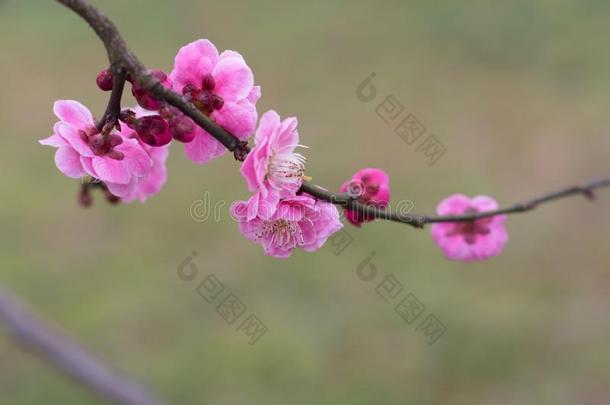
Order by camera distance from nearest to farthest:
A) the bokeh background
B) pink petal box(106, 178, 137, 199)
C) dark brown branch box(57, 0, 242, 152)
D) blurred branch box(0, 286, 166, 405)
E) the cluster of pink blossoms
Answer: dark brown branch box(57, 0, 242, 152) → the cluster of pink blossoms → pink petal box(106, 178, 137, 199) → blurred branch box(0, 286, 166, 405) → the bokeh background

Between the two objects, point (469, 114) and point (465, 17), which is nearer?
point (469, 114)

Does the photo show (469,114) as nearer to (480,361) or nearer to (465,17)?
(465,17)

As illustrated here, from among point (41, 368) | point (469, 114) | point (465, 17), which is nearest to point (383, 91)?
point (469, 114)

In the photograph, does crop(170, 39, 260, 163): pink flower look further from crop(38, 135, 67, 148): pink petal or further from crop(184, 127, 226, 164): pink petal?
crop(38, 135, 67, 148): pink petal

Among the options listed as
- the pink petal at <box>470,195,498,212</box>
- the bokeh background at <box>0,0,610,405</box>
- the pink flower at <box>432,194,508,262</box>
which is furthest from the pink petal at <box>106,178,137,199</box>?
the bokeh background at <box>0,0,610,405</box>

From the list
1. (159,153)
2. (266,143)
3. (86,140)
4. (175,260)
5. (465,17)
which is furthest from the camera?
(465,17)

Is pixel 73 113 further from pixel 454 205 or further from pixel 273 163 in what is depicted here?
pixel 454 205

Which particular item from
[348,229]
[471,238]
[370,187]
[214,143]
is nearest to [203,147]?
[214,143]

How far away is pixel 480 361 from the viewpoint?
3270 mm

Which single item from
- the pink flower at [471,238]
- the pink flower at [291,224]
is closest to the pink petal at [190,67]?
the pink flower at [291,224]

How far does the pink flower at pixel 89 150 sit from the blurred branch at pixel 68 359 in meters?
1.77

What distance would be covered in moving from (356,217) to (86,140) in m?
0.46

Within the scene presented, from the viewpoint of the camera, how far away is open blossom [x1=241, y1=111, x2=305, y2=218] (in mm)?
979

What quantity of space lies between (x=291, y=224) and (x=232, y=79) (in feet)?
0.82
